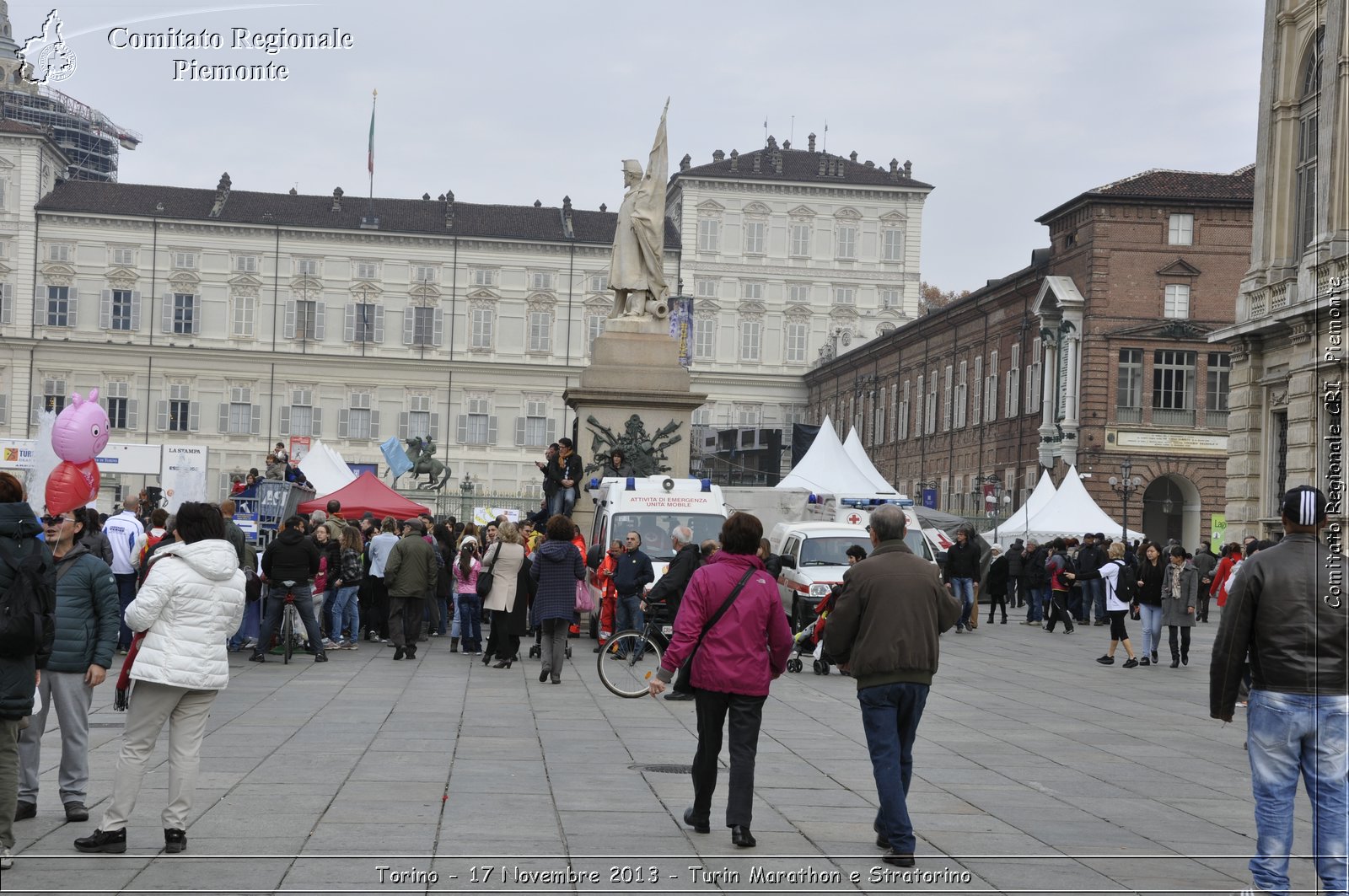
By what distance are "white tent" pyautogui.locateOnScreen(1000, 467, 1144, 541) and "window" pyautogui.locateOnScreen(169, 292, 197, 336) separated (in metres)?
61.5

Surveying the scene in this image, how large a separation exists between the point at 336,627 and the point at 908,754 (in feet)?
51.2

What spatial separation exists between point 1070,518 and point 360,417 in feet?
190

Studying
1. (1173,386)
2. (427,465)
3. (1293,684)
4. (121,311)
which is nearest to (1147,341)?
(1173,386)

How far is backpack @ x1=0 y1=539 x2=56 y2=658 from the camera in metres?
7.72

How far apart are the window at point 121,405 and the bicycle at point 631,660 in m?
77.8

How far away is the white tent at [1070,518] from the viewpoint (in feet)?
135

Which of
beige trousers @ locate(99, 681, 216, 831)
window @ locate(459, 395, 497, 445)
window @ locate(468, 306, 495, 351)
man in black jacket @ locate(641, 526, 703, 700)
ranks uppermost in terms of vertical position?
window @ locate(468, 306, 495, 351)

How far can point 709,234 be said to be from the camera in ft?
315

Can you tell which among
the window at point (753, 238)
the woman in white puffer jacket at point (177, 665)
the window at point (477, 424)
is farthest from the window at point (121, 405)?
the woman in white puffer jacket at point (177, 665)

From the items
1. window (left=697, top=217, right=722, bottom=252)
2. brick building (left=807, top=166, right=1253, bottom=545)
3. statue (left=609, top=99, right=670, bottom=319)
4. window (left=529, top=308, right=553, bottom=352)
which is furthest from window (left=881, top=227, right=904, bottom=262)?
statue (left=609, top=99, right=670, bottom=319)

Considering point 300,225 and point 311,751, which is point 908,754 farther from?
point 300,225

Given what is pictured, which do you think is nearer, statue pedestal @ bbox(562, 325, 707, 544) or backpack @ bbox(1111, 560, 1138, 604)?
backpack @ bbox(1111, 560, 1138, 604)

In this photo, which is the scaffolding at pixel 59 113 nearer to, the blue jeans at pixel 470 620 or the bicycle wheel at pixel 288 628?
the bicycle wheel at pixel 288 628

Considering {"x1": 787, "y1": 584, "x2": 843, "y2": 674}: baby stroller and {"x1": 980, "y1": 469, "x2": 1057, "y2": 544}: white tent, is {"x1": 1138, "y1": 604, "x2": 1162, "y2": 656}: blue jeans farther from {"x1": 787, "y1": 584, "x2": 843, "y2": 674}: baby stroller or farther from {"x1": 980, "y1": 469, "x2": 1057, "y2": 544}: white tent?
{"x1": 980, "y1": 469, "x2": 1057, "y2": 544}: white tent
